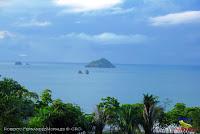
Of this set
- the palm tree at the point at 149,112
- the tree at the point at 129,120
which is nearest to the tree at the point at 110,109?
the tree at the point at 129,120

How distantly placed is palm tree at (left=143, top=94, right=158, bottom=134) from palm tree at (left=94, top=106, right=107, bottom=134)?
207 centimetres

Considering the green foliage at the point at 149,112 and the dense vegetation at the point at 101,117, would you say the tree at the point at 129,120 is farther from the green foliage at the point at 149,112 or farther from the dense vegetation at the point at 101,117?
the green foliage at the point at 149,112

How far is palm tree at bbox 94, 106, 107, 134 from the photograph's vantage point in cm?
1989

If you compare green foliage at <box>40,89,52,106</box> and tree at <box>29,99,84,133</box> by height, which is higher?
green foliage at <box>40,89,52,106</box>

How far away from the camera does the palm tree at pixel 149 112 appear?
65.8 feet

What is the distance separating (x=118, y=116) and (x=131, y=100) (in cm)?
6311

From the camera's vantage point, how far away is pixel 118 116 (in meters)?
19.5

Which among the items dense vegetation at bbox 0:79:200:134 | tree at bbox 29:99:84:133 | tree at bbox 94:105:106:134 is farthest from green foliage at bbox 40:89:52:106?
tree at bbox 94:105:106:134

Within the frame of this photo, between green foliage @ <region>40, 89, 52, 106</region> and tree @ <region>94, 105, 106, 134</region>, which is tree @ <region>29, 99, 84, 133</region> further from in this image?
green foliage @ <region>40, 89, 52, 106</region>

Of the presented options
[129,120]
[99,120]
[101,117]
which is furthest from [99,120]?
[129,120]

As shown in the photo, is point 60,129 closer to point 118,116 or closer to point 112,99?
point 118,116

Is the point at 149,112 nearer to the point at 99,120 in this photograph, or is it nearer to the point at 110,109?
the point at 110,109

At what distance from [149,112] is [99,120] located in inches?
100

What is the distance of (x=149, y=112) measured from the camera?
65.9 feet
